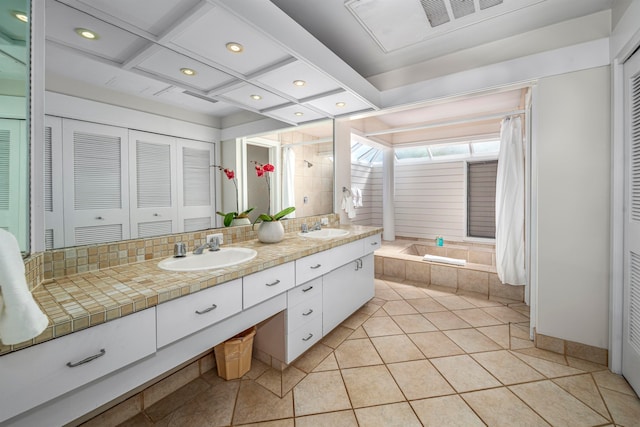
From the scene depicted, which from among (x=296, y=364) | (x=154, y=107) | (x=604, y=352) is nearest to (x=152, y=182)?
(x=154, y=107)

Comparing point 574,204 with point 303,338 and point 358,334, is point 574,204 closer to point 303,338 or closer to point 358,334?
point 358,334

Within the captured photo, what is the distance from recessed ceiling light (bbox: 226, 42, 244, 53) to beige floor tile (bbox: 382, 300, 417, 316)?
2533 millimetres

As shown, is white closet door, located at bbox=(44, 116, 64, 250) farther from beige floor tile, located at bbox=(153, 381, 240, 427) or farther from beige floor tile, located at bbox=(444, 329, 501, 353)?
beige floor tile, located at bbox=(444, 329, 501, 353)

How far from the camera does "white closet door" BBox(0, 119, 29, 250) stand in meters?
0.91

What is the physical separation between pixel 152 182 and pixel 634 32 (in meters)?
2.81

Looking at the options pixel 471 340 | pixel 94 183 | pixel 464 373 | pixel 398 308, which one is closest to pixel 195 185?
pixel 94 183

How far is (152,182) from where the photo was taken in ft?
4.76

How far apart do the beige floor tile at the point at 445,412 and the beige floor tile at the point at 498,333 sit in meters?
0.87

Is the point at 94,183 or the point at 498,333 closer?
the point at 94,183

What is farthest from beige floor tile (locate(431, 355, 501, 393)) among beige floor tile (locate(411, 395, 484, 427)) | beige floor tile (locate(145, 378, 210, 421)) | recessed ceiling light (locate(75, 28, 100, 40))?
recessed ceiling light (locate(75, 28, 100, 40))

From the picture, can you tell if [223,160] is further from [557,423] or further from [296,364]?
[557,423]

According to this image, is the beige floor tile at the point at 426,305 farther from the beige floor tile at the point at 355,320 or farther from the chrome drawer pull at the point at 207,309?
the chrome drawer pull at the point at 207,309

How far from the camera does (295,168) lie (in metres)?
2.60

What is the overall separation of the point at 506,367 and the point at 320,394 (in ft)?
4.27
